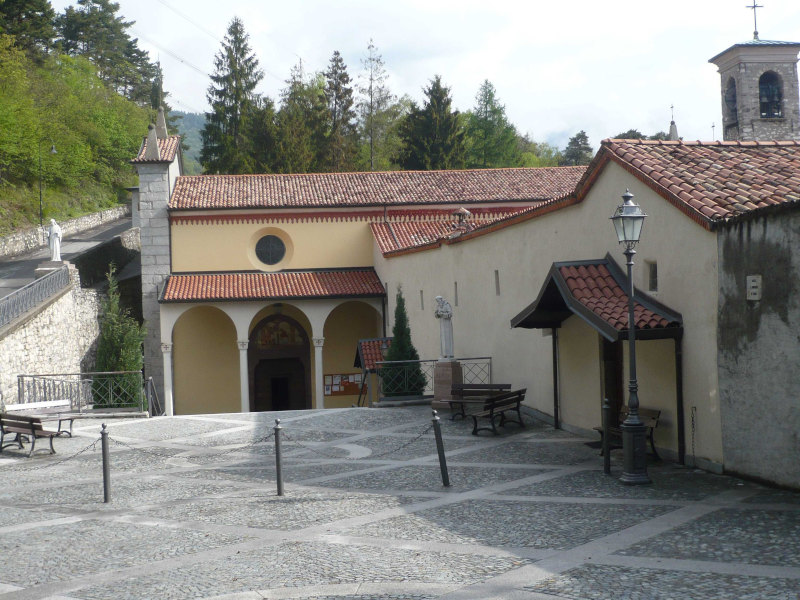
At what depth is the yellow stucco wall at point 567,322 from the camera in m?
10.7

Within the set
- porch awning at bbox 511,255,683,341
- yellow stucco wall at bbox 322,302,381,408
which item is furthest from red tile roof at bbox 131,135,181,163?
porch awning at bbox 511,255,683,341

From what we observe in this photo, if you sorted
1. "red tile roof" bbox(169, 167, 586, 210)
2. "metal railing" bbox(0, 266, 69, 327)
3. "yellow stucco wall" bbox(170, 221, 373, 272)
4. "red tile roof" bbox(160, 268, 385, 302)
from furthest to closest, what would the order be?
"red tile roof" bbox(169, 167, 586, 210) → "yellow stucco wall" bbox(170, 221, 373, 272) → "red tile roof" bbox(160, 268, 385, 302) → "metal railing" bbox(0, 266, 69, 327)

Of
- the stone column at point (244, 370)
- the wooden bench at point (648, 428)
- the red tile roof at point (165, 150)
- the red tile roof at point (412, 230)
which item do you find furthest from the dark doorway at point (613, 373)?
the red tile roof at point (165, 150)

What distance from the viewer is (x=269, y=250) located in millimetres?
31516

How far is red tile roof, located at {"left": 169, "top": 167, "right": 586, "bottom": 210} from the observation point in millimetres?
31141

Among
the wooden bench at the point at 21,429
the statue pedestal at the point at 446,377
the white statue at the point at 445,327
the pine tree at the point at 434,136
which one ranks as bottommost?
the wooden bench at the point at 21,429

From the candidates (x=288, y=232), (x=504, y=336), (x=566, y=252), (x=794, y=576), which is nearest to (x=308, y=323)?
(x=288, y=232)

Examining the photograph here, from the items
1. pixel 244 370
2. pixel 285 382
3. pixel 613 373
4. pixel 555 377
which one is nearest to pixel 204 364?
pixel 244 370

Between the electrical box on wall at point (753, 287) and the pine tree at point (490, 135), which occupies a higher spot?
the pine tree at point (490, 135)

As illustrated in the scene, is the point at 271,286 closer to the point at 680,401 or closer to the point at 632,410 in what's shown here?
the point at 680,401

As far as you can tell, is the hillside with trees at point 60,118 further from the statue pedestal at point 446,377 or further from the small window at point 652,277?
the small window at point 652,277

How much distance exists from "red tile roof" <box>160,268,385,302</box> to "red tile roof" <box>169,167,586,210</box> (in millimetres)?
2593

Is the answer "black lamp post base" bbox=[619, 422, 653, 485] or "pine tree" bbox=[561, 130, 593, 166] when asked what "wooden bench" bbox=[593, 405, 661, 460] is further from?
"pine tree" bbox=[561, 130, 593, 166]

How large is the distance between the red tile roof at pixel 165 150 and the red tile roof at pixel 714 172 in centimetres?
2074
